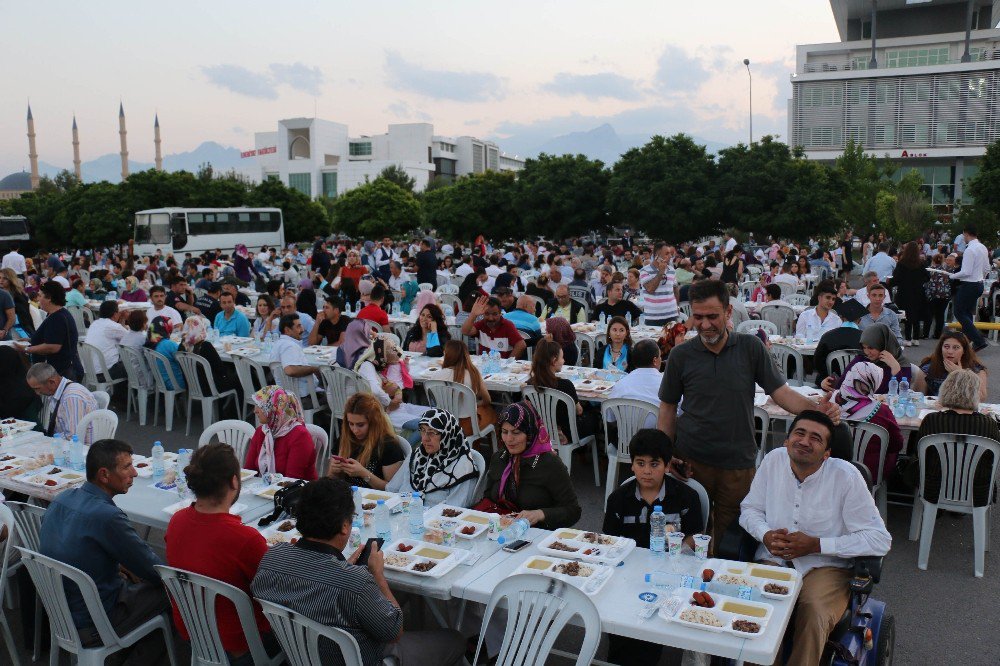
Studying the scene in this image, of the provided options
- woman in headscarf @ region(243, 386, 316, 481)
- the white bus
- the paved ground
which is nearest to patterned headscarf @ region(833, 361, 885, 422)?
the paved ground

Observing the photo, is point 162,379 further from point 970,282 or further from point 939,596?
point 970,282

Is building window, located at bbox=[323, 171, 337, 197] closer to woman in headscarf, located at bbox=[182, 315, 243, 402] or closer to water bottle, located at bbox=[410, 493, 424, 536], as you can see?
woman in headscarf, located at bbox=[182, 315, 243, 402]

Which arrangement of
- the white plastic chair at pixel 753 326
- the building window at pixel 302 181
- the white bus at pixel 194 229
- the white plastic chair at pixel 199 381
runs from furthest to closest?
the building window at pixel 302 181
the white bus at pixel 194 229
the white plastic chair at pixel 753 326
the white plastic chair at pixel 199 381

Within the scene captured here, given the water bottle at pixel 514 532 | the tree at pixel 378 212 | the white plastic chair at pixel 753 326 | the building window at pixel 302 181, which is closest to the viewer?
the water bottle at pixel 514 532

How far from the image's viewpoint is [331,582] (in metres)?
3.07

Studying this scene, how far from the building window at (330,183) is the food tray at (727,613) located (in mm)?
109373

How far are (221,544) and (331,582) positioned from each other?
2.36 ft

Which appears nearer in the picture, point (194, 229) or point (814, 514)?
point (814, 514)

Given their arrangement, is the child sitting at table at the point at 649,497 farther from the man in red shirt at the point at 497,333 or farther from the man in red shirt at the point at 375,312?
the man in red shirt at the point at 375,312

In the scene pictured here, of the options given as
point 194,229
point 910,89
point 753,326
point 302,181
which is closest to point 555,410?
point 753,326

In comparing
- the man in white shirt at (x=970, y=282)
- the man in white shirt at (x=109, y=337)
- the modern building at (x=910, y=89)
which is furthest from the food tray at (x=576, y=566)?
the modern building at (x=910, y=89)

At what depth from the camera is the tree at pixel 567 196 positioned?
96.3 ft

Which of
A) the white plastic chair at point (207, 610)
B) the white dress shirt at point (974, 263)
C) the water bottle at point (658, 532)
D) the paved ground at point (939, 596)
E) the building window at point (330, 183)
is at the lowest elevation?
the paved ground at point (939, 596)

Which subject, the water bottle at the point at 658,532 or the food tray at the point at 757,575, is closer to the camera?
the food tray at the point at 757,575
